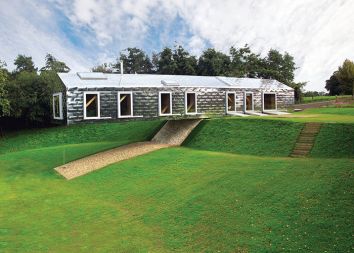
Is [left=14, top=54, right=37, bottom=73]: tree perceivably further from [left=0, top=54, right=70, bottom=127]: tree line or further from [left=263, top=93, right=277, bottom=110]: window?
[left=263, top=93, right=277, bottom=110]: window

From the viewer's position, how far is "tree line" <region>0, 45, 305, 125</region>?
145 ft

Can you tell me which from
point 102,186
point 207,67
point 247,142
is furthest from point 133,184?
point 207,67

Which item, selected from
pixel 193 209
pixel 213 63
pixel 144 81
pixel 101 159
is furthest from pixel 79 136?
pixel 213 63

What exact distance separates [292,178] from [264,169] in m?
2.08

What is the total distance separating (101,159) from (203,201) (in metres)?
12.7

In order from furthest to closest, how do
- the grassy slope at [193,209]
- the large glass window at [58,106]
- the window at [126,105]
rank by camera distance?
the window at [126,105], the large glass window at [58,106], the grassy slope at [193,209]

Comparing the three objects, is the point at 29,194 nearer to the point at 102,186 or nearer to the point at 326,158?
the point at 102,186

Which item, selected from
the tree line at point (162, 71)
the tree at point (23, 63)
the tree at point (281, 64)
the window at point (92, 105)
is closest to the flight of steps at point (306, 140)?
the window at point (92, 105)

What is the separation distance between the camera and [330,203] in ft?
41.3

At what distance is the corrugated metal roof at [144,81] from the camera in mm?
22062

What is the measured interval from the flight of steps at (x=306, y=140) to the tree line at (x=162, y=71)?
25503 mm

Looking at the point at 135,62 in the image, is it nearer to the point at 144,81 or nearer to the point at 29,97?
the point at 29,97

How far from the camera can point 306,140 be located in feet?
72.1

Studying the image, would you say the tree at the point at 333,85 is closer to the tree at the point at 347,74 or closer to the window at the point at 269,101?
the tree at the point at 347,74
